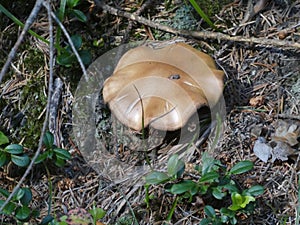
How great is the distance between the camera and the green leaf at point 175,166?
228 cm

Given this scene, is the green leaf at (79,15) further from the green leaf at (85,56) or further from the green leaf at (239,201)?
the green leaf at (239,201)

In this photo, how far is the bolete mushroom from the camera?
237cm

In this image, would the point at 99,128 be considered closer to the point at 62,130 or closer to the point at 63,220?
the point at 62,130

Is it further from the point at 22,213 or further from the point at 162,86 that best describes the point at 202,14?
the point at 22,213

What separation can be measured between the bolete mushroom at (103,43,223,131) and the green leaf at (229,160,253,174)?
313 millimetres

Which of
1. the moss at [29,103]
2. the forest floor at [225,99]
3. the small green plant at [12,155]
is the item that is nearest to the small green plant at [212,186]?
the forest floor at [225,99]

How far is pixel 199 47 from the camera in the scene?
9.02 ft

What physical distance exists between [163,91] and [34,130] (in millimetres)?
732

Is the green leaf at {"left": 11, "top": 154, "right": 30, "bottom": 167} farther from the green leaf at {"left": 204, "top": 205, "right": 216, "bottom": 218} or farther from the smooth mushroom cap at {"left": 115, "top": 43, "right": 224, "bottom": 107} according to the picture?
the green leaf at {"left": 204, "top": 205, "right": 216, "bottom": 218}

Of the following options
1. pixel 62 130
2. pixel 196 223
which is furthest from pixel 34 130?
pixel 196 223

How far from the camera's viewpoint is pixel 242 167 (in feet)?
7.51

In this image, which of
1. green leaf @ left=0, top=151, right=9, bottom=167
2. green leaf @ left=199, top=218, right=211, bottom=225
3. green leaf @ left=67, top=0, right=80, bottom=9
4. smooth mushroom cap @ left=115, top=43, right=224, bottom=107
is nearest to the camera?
green leaf @ left=199, top=218, right=211, bottom=225

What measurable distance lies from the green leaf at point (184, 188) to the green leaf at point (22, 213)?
2.16ft

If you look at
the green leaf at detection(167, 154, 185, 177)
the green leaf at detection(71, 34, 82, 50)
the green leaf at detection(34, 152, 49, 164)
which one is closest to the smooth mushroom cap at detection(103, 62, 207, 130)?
the green leaf at detection(167, 154, 185, 177)
